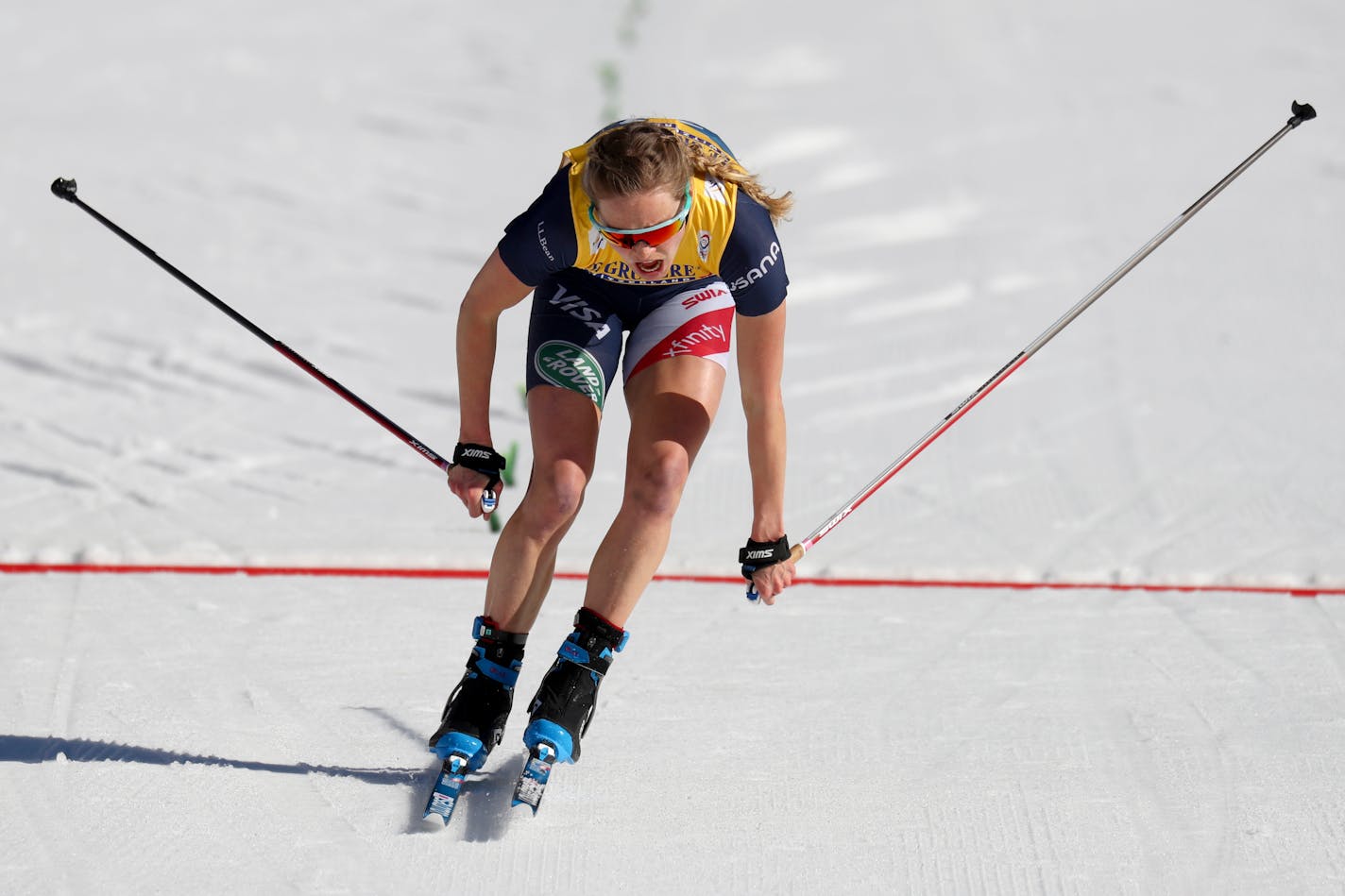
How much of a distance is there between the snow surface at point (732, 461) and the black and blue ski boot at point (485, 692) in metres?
0.17

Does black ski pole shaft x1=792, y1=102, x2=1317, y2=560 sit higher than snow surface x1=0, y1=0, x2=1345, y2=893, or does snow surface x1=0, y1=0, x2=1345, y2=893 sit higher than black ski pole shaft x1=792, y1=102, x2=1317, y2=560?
black ski pole shaft x1=792, y1=102, x2=1317, y2=560

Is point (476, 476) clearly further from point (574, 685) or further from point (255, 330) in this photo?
point (255, 330)

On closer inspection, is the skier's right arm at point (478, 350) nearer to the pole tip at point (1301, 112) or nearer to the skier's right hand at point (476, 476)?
the skier's right hand at point (476, 476)

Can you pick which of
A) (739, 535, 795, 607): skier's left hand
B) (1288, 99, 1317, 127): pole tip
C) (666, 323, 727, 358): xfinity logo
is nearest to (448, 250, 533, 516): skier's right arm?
(666, 323, 727, 358): xfinity logo

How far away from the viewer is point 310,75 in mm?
8180

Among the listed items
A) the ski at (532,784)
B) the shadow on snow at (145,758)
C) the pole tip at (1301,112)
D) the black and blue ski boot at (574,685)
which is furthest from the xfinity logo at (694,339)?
the pole tip at (1301,112)

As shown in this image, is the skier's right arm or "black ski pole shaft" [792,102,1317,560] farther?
"black ski pole shaft" [792,102,1317,560]

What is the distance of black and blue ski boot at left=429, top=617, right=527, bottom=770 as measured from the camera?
3.00 m

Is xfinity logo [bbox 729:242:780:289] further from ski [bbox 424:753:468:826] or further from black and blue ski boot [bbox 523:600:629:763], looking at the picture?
ski [bbox 424:753:468:826]

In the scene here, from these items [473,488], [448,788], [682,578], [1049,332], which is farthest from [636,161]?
[682,578]

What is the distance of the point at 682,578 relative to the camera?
4.37 meters

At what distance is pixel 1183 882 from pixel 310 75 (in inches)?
270

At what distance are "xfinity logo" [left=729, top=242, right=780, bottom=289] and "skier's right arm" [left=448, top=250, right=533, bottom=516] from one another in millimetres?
448

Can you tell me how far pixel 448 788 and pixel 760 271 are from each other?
4.12ft
